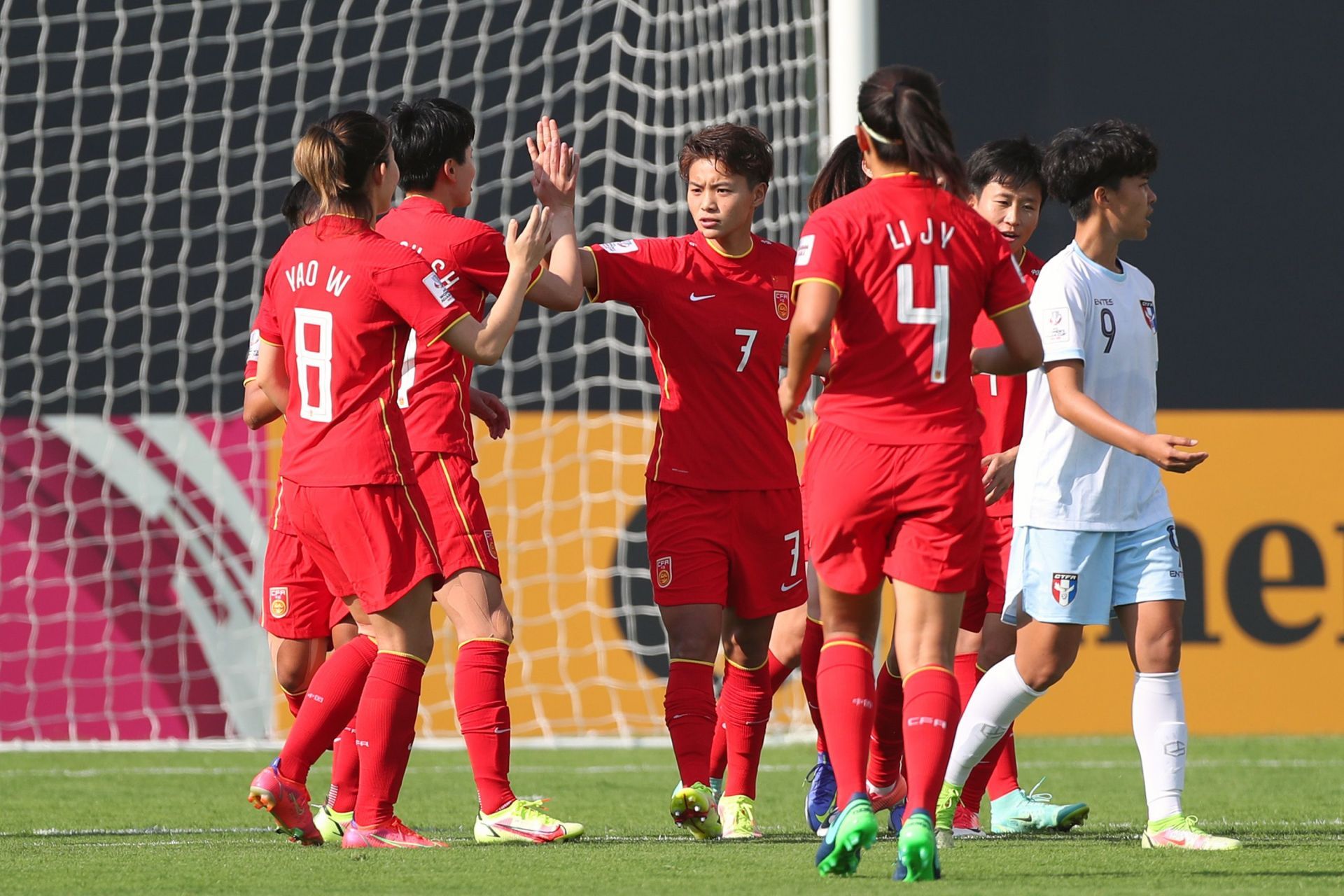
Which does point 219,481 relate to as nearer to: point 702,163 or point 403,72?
point 403,72

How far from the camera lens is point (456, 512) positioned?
4156 mm

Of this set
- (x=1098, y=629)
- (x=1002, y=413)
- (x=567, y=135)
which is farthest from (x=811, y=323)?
(x=567, y=135)

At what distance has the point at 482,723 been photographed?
410 centimetres

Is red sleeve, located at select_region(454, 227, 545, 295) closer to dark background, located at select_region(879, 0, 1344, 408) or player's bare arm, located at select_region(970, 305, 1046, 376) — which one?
player's bare arm, located at select_region(970, 305, 1046, 376)

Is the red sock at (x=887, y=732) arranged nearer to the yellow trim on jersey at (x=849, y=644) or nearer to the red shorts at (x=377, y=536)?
the yellow trim on jersey at (x=849, y=644)

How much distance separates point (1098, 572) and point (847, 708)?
919mm

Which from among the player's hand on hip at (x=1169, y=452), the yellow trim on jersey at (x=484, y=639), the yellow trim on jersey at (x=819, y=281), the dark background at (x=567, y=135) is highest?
the dark background at (x=567, y=135)

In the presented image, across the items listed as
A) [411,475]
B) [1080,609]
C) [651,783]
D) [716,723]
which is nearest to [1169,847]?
[1080,609]

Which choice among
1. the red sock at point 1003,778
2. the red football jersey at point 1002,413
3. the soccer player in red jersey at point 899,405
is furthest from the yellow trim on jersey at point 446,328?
the red sock at point 1003,778

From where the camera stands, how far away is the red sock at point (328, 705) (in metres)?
3.98

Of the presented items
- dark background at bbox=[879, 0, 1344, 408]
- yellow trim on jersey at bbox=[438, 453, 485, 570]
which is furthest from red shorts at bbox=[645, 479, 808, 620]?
dark background at bbox=[879, 0, 1344, 408]

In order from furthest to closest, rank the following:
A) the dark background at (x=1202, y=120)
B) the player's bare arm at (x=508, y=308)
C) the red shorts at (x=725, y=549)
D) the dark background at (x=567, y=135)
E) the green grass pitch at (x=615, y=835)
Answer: the dark background at (x=1202, y=120) → the dark background at (x=567, y=135) → the red shorts at (x=725, y=549) → the player's bare arm at (x=508, y=308) → the green grass pitch at (x=615, y=835)

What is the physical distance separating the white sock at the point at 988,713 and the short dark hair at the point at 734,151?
1372mm

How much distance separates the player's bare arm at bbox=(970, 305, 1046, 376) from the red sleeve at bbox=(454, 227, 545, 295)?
1141 millimetres
